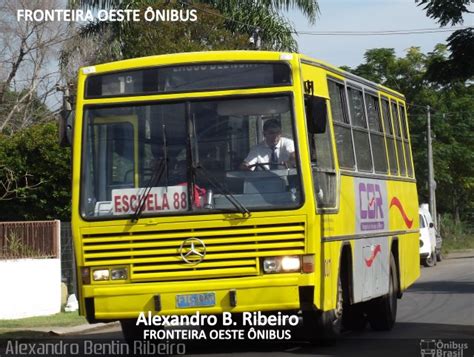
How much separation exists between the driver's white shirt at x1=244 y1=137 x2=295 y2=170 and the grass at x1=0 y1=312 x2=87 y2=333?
26.3ft

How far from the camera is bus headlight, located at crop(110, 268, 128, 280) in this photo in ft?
38.2

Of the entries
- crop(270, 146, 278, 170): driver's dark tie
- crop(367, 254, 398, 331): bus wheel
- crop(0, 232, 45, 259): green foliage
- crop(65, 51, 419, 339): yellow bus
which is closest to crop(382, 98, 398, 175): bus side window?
crop(367, 254, 398, 331): bus wheel

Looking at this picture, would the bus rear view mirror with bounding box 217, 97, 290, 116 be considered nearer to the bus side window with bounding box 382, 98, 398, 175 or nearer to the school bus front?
the school bus front

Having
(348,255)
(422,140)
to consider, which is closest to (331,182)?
(348,255)

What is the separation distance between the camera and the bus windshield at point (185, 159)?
38.1 ft

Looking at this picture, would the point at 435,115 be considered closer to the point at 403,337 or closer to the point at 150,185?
the point at 403,337

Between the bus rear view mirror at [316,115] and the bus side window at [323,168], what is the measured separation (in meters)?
0.02

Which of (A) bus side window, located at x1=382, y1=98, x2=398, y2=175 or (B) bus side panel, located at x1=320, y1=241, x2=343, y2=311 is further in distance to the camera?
(A) bus side window, located at x1=382, y1=98, x2=398, y2=175

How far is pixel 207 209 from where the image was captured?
11539 mm

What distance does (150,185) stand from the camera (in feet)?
38.4

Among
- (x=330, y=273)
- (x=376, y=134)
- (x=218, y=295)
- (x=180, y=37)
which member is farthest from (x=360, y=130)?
(x=180, y=37)

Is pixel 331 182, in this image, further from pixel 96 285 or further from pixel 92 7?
pixel 92 7

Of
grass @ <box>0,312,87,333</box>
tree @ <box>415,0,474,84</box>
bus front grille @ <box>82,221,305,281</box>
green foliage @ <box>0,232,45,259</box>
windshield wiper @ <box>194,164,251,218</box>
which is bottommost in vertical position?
grass @ <box>0,312,87,333</box>

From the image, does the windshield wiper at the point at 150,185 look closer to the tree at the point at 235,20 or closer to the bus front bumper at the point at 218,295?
the bus front bumper at the point at 218,295
